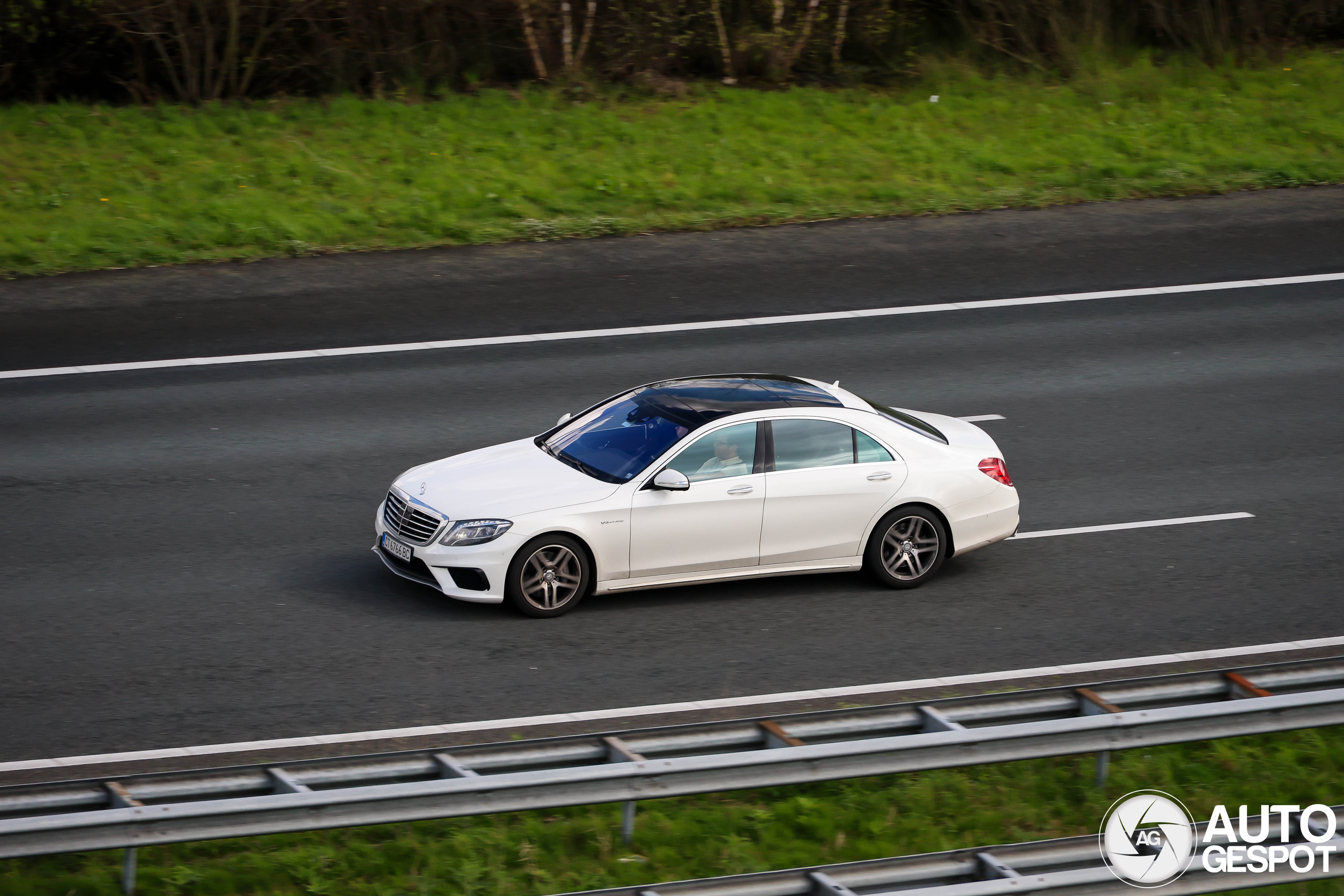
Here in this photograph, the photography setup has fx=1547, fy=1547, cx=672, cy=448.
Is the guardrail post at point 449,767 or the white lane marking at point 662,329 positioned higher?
the white lane marking at point 662,329

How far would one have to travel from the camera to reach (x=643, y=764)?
6734mm

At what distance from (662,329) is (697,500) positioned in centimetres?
622

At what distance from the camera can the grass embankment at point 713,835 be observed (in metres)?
6.89

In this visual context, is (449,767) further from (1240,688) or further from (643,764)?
(1240,688)

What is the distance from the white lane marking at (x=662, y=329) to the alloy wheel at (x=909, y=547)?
5918 millimetres

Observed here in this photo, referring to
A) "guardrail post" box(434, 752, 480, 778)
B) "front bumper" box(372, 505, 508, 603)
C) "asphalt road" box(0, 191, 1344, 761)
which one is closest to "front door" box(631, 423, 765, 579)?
"asphalt road" box(0, 191, 1344, 761)

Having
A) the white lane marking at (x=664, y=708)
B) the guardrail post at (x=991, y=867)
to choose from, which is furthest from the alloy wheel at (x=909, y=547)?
the guardrail post at (x=991, y=867)

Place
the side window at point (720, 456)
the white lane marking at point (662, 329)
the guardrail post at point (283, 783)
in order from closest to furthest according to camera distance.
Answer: the guardrail post at point (283, 783), the side window at point (720, 456), the white lane marking at point (662, 329)

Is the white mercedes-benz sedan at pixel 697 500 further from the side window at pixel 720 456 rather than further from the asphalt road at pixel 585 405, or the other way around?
the asphalt road at pixel 585 405

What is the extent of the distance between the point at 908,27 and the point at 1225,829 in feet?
65.8

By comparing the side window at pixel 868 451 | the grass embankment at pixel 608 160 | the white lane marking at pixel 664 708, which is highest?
the grass embankment at pixel 608 160

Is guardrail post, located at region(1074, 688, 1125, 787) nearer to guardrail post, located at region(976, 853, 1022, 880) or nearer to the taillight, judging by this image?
guardrail post, located at region(976, 853, 1022, 880)

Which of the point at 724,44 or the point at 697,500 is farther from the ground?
the point at 724,44
